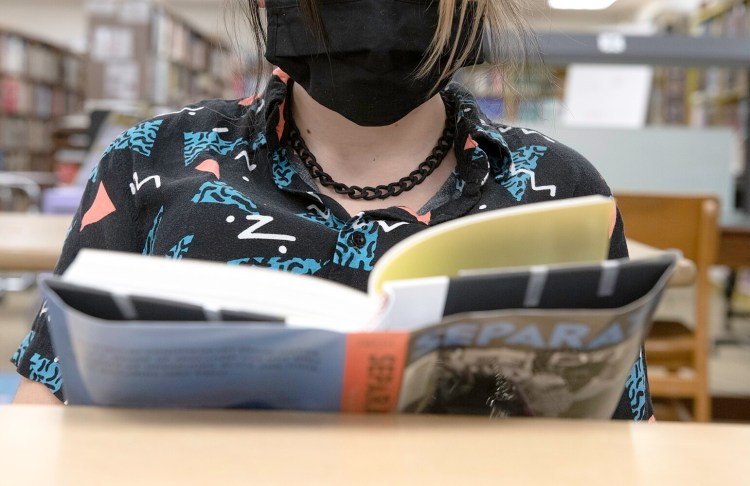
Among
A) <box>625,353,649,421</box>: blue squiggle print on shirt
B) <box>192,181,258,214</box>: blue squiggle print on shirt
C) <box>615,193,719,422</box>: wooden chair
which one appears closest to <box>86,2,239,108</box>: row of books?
<box>615,193,719,422</box>: wooden chair

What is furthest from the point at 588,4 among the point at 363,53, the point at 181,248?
the point at 181,248

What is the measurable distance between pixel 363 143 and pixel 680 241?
167 centimetres

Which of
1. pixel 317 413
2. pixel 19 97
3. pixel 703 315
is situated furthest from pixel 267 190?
pixel 19 97

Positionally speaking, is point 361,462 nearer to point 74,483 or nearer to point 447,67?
point 74,483

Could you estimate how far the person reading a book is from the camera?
0.76m

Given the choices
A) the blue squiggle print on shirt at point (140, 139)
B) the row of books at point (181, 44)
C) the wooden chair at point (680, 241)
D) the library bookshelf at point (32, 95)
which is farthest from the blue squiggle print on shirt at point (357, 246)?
the library bookshelf at point (32, 95)

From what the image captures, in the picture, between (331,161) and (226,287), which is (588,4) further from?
(226,287)

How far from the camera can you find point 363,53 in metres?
0.77

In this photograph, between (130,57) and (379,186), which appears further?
(130,57)

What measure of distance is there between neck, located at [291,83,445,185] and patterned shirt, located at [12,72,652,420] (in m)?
0.03

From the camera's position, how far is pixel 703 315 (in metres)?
2.30

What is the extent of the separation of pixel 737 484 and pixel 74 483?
0.29m

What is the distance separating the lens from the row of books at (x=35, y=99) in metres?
7.61

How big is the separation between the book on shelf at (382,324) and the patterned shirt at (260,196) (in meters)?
0.31
